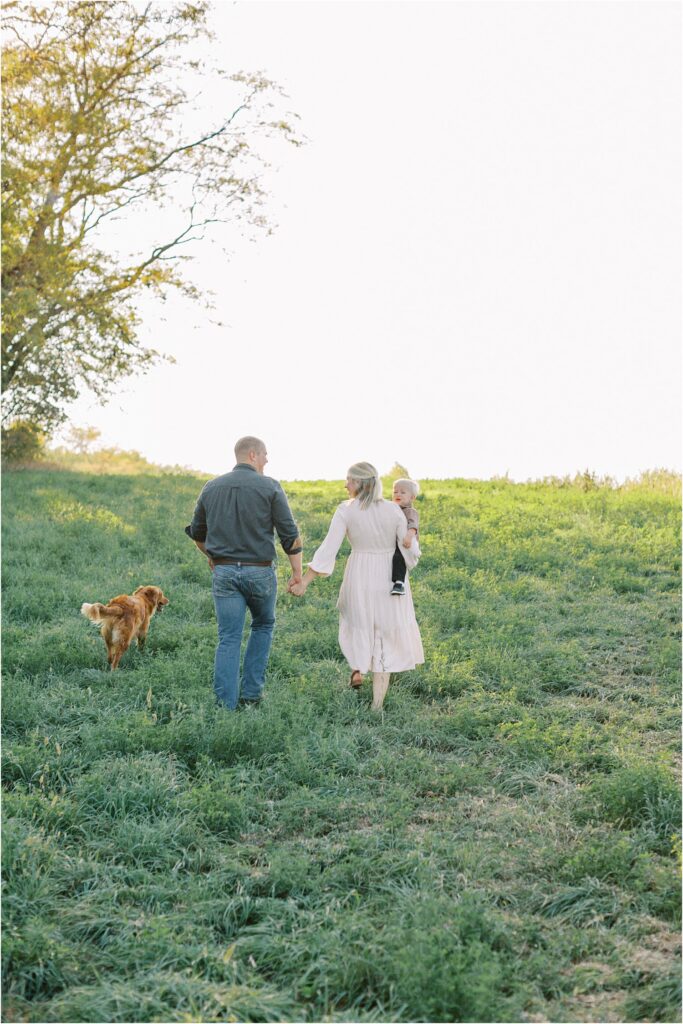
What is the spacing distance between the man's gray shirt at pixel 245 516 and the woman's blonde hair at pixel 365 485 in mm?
863

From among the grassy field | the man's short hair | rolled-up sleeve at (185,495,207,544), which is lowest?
the grassy field

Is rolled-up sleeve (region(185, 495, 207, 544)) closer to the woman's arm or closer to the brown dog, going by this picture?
the woman's arm

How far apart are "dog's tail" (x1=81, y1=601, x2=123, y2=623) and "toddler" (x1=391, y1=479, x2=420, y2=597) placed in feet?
10.1

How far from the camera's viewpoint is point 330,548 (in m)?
9.74

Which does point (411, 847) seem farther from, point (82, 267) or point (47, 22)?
point (47, 22)

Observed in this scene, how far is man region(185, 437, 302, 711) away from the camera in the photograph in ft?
30.3

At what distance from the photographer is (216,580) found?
9398 millimetres

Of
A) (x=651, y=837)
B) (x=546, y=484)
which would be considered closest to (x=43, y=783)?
(x=651, y=837)

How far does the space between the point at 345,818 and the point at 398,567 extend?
3307 millimetres

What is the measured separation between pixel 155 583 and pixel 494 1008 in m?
10.1

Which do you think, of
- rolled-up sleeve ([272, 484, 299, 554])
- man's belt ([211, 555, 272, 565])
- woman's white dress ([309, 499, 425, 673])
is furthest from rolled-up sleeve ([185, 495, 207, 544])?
woman's white dress ([309, 499, 425, 673])

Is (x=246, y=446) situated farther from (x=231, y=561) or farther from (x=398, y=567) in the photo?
(x=398, y=567)

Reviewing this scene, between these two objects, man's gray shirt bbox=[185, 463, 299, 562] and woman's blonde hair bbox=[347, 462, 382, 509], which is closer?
man's gray shirt bbox=[185, 463, 299, 562]

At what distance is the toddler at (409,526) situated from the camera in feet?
32.2
